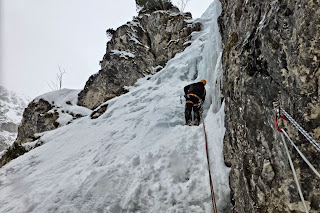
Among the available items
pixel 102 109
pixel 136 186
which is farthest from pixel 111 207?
pixel 102 109

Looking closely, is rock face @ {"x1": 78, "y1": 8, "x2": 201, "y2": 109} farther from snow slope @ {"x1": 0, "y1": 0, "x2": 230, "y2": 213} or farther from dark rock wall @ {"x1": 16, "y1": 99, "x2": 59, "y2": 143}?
snow slope @ {"x1": 0, "y1": 0, "x2": 230, "y2": 213}

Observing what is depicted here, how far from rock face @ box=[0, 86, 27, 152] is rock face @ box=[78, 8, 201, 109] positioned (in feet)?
180

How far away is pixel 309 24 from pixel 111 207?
3.19 metres

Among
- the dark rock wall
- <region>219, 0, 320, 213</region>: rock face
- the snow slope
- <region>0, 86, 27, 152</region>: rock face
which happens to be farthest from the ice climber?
<region>0, 86, 27, 152</region>: rock face

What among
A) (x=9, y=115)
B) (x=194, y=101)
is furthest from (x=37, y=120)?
(x=9, y=115)

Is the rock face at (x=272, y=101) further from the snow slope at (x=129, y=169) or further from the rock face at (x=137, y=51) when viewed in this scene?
the rock face at (x=137, y=51)

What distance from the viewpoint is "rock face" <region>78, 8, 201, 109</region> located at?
43.7 ft

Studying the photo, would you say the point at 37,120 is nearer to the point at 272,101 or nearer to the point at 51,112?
the point at 51,112

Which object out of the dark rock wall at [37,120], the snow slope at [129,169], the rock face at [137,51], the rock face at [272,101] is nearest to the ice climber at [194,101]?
the snow slope at [129,169]

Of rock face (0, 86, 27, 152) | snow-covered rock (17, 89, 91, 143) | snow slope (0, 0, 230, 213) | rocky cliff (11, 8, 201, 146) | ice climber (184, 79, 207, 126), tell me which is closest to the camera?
snow slope (0, 0, 230, 213)

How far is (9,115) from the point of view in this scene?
278 ft

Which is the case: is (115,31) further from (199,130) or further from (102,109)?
(199,130)

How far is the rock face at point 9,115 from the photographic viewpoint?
216 ft

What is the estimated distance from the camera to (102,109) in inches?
352
